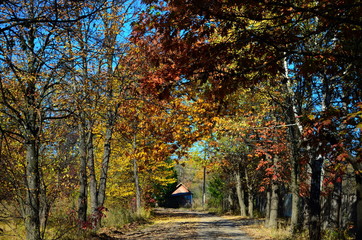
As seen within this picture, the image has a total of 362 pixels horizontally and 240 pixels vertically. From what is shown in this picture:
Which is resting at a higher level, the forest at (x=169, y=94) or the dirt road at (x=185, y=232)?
the forest at (x=169, y=94)

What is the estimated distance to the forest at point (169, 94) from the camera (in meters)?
5.73

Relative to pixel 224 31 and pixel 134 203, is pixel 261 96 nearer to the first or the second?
pixel 224 31

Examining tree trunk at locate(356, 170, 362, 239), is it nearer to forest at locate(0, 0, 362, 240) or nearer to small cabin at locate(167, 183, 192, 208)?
forest at locate(0, 0, 362, 240)

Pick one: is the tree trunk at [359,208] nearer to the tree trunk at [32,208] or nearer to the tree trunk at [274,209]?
the tree trunk at [32,208]

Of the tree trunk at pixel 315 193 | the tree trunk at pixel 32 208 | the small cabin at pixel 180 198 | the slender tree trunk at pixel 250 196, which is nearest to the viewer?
the tree trunk at pixel 32 208

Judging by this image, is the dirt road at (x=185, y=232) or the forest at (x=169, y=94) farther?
→ the dirt road at (x=185, y=232)

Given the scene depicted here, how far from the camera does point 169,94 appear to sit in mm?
6078

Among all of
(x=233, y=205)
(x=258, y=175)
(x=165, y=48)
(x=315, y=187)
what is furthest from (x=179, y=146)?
(x=233, y=205)

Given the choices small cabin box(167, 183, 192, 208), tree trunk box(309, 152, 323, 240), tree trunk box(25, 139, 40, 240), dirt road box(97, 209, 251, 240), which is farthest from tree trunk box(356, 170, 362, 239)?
small cabin box(167, 183, 192, 208)

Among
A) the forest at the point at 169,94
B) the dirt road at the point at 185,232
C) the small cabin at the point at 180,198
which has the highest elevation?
the forest at the point at 169,94

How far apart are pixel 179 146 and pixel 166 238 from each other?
4.00 m

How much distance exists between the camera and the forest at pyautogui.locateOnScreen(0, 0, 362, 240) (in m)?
5.73

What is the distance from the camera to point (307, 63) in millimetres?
6027

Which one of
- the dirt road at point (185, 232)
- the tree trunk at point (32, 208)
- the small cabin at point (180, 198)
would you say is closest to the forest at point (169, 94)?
the tree trunk at point (32, 208)
